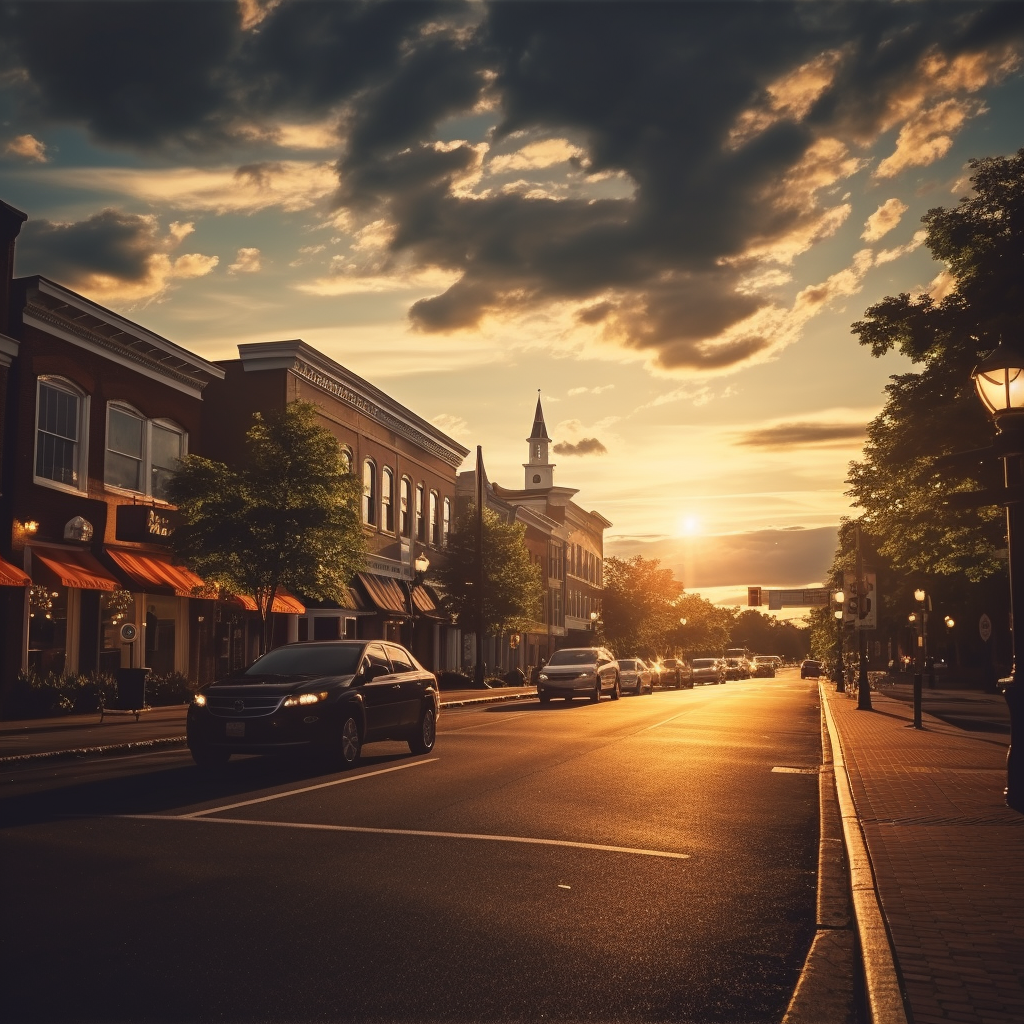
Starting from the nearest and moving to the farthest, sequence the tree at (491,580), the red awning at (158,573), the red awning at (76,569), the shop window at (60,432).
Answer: the red awning at (76,569), the shop window at (60,432), the red awning at (158,573), the tree at (491,580)

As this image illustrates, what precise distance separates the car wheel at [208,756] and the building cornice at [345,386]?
24888 mm

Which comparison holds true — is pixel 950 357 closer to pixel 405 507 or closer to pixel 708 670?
pixel 405 507

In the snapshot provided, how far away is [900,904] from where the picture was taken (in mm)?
6742

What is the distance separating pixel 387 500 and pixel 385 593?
15.2 feet

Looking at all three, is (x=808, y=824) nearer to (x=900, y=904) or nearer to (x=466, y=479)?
(x=900, y=904)

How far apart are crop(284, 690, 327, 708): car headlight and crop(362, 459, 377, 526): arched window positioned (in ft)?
96.7

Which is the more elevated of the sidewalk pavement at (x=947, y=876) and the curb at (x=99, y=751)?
the sidewalk pavement at (x=947, y=876)

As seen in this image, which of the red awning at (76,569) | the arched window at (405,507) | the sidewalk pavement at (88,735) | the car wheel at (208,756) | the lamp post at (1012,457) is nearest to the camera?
the lamp post at (1012,457)

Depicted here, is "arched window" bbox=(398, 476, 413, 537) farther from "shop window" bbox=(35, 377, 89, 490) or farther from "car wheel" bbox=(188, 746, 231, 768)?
"car wheel" bbox=(188, 746, 231, 768)

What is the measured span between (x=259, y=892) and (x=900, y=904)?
3772 mm

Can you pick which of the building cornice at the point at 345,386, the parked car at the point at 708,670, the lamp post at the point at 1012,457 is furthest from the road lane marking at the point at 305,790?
the parked car at the point at 708,670

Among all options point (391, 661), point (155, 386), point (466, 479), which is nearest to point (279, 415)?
point (155, 386)

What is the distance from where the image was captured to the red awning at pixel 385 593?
41.7 metres

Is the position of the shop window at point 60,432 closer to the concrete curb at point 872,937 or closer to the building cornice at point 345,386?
the building cornice at point 345,386
